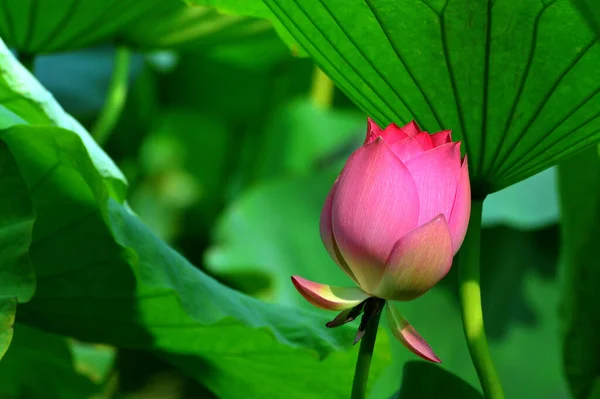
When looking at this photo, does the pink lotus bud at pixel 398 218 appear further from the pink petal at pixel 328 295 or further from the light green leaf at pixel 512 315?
the light green leaf at pixel 512 315

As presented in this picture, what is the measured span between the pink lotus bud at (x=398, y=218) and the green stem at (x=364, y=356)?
0.09ft

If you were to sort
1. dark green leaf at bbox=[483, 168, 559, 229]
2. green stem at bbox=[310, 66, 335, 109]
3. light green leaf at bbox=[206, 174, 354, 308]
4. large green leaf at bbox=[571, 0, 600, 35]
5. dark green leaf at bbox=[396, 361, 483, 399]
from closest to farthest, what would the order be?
1. large green leaf at bbox=[571, 0, 600, 35]
2. dark green leaf at bbox=[396, 361, 483, 399]
3. light green leaf at bbox=[206, 174, 354, 308]
4. dark green leaf at bbox=[483, 168, 559, 229]
5. green stem at bbox=[310, 66, 335, 109]

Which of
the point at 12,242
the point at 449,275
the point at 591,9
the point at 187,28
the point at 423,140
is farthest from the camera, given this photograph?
the point at 449,275

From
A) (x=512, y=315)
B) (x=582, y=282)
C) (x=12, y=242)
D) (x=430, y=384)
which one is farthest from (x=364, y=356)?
(x=512, y=315)

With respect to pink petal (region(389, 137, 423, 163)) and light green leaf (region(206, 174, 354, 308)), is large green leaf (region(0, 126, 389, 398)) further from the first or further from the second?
light green leaf (region(206, 174, 354, 308))

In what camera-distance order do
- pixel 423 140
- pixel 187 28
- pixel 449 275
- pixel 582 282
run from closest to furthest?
1. pixel 423 140
2. pixel 582 282
3. pixel 187 28
4. pixel 449 275

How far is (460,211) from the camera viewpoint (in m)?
0.50

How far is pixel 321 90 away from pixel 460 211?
1639 millimetres

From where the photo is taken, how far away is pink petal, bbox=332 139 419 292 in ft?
1.59

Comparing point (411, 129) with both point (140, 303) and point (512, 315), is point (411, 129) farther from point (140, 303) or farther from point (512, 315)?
point (512, 315)

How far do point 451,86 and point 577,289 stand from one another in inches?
18.5

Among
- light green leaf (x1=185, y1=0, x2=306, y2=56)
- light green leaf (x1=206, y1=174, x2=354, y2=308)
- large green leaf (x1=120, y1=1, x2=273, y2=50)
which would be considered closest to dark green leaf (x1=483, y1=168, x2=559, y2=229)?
light green leaf (x1=206, y1=174, x2=354, y2=308)

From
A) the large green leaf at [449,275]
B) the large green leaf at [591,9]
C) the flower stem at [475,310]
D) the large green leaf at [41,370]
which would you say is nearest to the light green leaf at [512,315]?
the large green leaf at [449,275]

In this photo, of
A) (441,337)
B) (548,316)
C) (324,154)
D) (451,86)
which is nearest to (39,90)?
(451,86)
